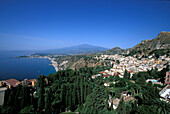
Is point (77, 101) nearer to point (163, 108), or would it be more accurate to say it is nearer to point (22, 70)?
point (163, 108)

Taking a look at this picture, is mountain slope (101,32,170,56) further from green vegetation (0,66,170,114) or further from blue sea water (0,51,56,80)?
blue sea water (0,51,56,80)

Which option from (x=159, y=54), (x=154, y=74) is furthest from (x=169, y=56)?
(x=154, y=74)

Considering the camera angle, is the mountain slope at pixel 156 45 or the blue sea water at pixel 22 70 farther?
the mountain slope at pixel 156 45

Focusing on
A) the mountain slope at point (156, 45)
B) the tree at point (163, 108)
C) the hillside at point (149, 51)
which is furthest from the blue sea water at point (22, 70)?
the mountain slope at point (156, 45)

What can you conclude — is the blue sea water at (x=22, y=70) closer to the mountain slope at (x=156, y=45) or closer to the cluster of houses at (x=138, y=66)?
the cluster of houses at (x=138, y=66)

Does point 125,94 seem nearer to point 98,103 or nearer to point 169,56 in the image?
point 98,103

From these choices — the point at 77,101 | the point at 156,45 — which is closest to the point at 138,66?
the point at 156,45

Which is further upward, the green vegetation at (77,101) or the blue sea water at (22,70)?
the green vegetation at (77,101)

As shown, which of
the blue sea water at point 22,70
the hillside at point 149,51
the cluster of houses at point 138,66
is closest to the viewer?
the cluster of houses at point 138,66

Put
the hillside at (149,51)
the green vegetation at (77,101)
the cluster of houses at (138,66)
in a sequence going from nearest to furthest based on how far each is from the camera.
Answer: the green vegetation at (77,101), the cluster of houses at (138,66), the hillside at (149,51)

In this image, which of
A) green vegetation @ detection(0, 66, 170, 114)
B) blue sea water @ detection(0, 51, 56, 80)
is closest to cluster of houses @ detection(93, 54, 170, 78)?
green vegetation @ detection(0, 66, 170, 114)

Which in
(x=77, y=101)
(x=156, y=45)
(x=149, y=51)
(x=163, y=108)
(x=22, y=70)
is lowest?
(x=22, y=70)
